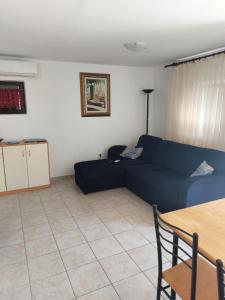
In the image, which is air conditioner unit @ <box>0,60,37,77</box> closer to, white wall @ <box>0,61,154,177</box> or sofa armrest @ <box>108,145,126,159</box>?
white wall @ <box>0,61,154,177</box>

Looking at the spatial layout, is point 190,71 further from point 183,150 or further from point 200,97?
point 183,150

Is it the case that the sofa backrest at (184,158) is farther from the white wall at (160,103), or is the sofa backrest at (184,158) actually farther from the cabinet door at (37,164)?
the cabinet door at (37,164)

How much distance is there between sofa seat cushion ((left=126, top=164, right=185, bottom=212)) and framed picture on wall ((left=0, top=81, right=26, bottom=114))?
7.53 feet

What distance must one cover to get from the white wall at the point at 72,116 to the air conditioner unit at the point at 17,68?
251mm

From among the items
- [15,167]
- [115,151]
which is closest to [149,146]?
[115,151]

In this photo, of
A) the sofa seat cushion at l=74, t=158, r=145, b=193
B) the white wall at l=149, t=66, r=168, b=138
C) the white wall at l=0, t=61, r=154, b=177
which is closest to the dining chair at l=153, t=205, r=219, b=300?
the sofa seat cushion at l=74, t=158, r=145, b=193

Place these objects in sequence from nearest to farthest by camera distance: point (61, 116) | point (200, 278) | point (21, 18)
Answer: point (200, 278) → point (21, 18) → point (61, 116)

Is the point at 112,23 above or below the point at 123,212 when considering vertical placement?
above

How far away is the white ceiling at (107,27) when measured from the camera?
1908 millimetres

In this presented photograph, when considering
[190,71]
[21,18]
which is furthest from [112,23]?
[190,71]

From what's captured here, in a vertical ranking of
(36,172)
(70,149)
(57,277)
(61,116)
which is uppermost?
(61,116)

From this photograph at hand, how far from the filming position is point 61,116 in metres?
4.29

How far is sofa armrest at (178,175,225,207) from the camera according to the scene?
2631mm

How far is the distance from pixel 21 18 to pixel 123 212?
8.65 ft
